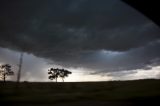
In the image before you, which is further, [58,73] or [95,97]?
[58,73]

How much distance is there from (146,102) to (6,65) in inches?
3501

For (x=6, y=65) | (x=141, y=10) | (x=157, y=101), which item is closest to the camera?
(x=141, y=10)

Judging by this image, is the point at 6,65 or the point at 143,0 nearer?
the point at 143,0

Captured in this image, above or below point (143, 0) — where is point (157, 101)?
below

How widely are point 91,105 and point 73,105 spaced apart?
3.07 feet

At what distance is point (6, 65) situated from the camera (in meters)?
95.7

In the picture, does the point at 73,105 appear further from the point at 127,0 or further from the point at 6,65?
the point at 6,65

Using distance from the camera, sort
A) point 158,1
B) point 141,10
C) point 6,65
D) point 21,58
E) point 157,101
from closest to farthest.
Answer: point 158,1, point 141,10, point 157,101, point 21,58, point 6,65

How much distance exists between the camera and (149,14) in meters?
11.3

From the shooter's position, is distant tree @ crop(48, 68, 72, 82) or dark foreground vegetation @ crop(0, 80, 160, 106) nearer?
dark foreground vegetation @ crop(0, 80, 160, 106)

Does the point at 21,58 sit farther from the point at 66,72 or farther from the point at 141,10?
the point at 141,10

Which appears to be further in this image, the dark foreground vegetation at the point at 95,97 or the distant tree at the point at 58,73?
the distant tree at the point at 58,73

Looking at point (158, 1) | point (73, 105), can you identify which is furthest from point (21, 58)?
point (158, 1)

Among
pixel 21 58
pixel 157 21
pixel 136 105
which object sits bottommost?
pixel 136 105
